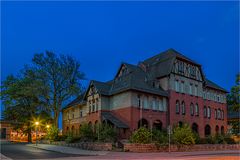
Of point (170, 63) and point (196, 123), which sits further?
point (196, 123)

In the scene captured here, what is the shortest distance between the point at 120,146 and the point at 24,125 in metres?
29.8

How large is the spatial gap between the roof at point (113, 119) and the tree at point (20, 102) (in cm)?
1561

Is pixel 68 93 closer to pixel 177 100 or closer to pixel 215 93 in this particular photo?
pixel 177 100

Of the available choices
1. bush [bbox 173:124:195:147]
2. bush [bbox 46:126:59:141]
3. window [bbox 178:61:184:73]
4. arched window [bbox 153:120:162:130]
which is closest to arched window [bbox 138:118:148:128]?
arched window [bbox 153:120:162:130]

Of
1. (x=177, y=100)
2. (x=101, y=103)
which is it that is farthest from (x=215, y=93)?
(x=101, y=103)

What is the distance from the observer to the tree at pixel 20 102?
52656 millimetres

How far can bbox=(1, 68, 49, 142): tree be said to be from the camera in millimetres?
52656

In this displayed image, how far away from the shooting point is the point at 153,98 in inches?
1662

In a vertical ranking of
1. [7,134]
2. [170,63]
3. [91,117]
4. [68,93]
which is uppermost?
[170,63]

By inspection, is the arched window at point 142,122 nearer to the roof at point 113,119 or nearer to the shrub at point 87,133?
the roof at point 113,119

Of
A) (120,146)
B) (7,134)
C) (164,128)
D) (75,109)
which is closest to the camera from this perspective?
(120,146)

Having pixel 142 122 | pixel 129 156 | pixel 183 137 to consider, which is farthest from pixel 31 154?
pixel 142 122

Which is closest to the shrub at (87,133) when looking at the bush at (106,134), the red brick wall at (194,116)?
the bush at (106,134)

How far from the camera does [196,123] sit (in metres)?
48.2
